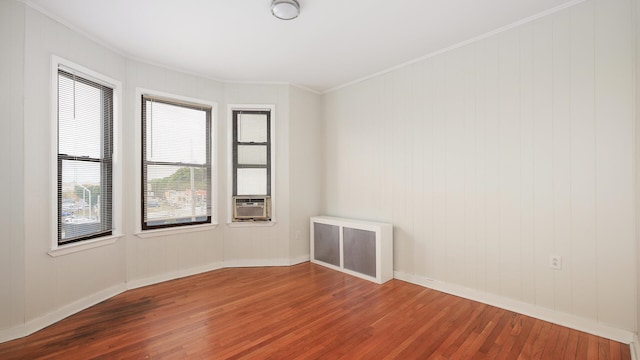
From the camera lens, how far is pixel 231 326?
8.48 feet

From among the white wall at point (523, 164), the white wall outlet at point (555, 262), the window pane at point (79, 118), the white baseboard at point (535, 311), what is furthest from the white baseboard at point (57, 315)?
the white wall outlet at point (555, 262)

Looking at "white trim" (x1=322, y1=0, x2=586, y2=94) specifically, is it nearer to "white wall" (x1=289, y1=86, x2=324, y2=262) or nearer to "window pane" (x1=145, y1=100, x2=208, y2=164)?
"white wall" (x1=289, y1=86, x2=324, y2=262)

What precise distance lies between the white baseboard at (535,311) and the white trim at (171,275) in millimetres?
2673

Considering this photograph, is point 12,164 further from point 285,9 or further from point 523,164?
point 523,164

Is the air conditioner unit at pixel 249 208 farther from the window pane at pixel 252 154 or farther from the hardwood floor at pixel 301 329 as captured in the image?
the hardwood floor at pixel 301 329

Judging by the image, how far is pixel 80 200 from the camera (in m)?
2.98

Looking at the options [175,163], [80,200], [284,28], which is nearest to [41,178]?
[80,200]

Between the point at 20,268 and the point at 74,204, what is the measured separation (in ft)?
2.25

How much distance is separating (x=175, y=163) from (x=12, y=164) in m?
1.59

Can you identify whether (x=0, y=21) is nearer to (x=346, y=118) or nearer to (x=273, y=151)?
(x=273, y=151)

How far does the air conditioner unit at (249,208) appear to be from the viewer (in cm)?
429

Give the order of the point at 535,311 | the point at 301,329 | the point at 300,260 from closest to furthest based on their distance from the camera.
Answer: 1. the point at 301,329
2. the point at 535,311
3. the point at 300,260

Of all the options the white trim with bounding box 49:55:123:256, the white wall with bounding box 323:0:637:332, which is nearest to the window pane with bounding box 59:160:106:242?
the white trim with bounding box 49:55:123:256

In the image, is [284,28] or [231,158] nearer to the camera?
[284,28]
